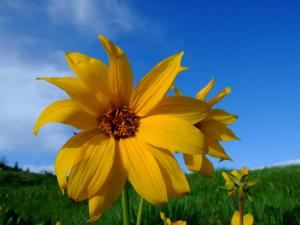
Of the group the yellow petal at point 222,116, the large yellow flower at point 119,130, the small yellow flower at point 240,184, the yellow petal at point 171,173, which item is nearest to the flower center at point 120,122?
the large yellow flower at point 119,130

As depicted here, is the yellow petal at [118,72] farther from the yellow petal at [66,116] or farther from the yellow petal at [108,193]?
the yellow petal at [108,193]

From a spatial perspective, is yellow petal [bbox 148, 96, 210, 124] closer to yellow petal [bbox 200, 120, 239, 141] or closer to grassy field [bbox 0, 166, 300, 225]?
yellow petal [bbox 200, 120, 239, 141]

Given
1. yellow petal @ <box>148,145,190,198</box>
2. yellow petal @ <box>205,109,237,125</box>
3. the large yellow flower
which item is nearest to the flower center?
the large yellow flower

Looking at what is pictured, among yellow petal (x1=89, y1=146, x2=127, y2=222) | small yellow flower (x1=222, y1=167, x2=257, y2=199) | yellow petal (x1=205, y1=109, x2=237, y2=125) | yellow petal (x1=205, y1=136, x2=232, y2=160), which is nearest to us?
yellow petal (x1=89, y1=146, x2=127, y2=222)

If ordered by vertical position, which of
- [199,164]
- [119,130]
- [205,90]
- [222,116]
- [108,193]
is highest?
[205,90]

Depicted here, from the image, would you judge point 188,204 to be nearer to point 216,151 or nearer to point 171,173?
point 216,151

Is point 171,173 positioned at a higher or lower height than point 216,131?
lower

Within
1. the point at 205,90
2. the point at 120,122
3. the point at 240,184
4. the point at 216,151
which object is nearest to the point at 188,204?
the point at 240,184
